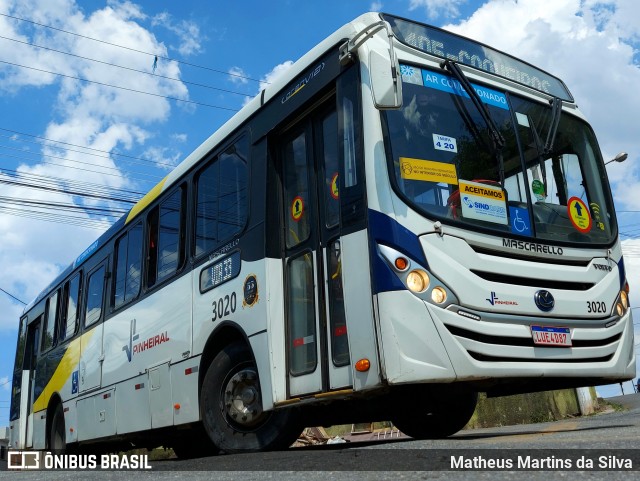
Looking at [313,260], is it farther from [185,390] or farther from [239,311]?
[185,390]

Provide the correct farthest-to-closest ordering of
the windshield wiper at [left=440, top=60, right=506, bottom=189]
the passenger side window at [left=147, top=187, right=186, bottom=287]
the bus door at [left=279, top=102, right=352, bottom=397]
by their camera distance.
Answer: the passenger side window at [left=147, top=187, right=186, bottom=287]
the windshield wiper at [left=440, top=60, right=506, bottom=189]
the bus door at [left=279, top=102, right=352, bottom=397]

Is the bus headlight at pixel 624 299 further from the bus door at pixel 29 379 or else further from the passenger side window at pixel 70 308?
the bus door at pixel 29 379

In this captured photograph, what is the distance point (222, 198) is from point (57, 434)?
642 cm

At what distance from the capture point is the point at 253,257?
21.3 feet

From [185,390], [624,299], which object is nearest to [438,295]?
[624,299]

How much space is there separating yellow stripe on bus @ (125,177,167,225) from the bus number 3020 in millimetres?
2319

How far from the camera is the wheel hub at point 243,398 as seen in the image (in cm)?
645

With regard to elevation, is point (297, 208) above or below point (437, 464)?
above

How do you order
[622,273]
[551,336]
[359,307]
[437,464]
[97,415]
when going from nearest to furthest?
[437,464] < [359,307] < [551,336] < [622,273] < [97,415]

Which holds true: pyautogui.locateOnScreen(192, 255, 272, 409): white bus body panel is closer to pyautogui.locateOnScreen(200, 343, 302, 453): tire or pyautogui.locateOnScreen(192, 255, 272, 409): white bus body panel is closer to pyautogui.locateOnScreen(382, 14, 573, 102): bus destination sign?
pyautogui.locateOnScreen(200, 343, 302, 453): tire

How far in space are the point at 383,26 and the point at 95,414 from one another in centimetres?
668

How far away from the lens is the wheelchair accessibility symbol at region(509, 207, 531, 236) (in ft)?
18.8

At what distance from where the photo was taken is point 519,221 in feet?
18.9

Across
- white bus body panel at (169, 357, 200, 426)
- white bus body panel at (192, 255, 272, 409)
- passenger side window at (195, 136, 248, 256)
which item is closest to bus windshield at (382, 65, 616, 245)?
white bus body panel at (192, 255, 272, 409)
